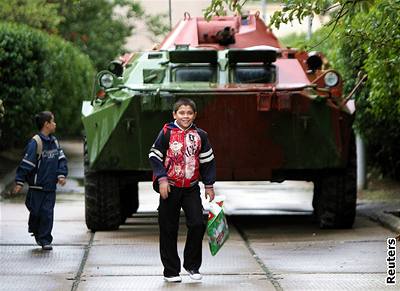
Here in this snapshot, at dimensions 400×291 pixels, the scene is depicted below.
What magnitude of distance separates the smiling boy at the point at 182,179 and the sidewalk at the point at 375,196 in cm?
382

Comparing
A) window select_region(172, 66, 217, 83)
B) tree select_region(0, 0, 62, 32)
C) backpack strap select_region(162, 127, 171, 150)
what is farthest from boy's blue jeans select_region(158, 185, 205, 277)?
tree select_region(0, 0, 62, 32)

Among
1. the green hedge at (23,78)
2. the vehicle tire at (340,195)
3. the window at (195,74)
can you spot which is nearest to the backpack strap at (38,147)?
the window at (195,74)

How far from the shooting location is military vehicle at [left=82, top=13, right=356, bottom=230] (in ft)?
39.4

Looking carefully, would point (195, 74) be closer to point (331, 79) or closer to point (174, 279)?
point (331, 79)

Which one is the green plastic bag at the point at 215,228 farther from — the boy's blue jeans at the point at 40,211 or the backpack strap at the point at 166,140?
the boy's blue jeans at the point at 40,211

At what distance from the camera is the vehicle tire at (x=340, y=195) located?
41.8 ft

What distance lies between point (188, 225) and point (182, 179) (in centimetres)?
38

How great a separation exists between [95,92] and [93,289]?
15.0 ft

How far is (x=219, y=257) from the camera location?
1068cm

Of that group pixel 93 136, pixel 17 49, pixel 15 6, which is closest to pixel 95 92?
pixel 93 136

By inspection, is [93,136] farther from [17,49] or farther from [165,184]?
[17,49]

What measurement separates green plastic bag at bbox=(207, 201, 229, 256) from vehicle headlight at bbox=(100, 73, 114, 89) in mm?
3762

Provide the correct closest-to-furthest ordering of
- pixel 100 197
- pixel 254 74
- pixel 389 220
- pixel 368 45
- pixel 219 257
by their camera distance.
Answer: pixel 219 257 < pixel 368 45 < pixel 100 197 < pixel 254 74 < pixel 389 220

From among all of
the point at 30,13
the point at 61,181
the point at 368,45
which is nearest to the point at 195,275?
the point at 61,181
